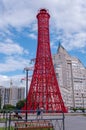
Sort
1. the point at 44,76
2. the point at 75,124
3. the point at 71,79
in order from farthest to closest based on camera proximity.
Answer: the point at 71,79
the point at 44,76
the point at 75,124

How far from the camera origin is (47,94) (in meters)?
40.0

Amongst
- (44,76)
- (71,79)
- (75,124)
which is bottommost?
(75,124)

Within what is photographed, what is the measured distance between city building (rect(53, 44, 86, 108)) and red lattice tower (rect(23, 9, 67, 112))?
53681 millimetres

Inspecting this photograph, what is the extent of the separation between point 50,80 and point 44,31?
7798mm

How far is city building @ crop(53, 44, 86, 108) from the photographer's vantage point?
96500 millimetres

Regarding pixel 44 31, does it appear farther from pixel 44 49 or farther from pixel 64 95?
pixel 64 95

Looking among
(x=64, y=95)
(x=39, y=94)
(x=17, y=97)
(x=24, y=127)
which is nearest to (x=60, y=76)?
(x=64, y=95)

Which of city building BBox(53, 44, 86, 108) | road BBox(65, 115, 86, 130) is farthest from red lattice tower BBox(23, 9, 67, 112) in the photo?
city building BBox(53, 44, 86, 108)

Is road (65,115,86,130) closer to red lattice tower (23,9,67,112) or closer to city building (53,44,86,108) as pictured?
red lattice tower (23,9,67,112)

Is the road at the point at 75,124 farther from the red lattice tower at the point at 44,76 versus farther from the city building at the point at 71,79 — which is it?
the city building at the point at 71,79

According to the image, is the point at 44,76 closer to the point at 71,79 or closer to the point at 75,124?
the point at 75,124

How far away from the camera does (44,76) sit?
40.0 meters

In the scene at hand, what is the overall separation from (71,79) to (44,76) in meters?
61.4

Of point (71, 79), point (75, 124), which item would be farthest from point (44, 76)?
point (71, 79)
